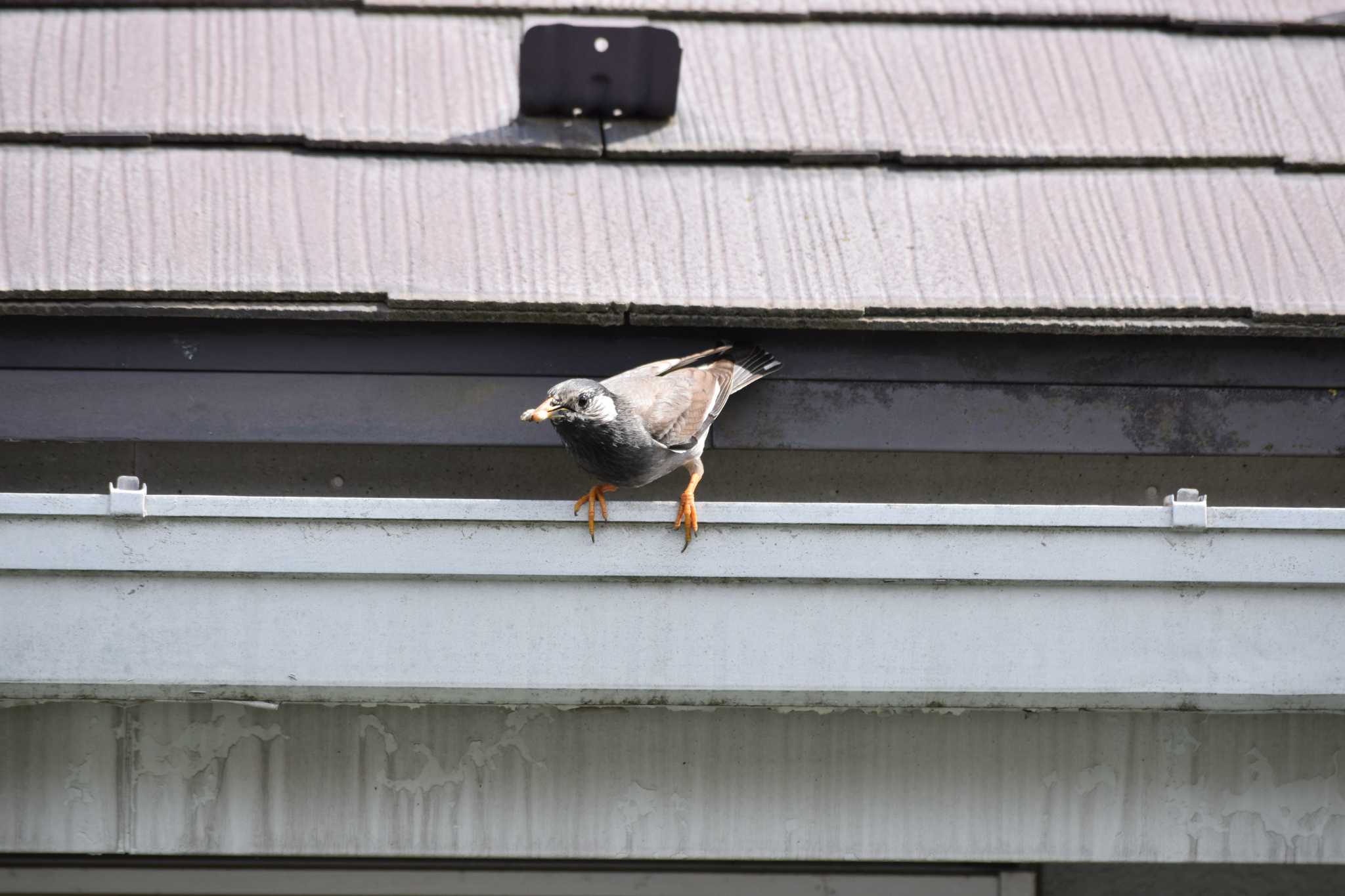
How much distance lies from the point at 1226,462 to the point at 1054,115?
112cm

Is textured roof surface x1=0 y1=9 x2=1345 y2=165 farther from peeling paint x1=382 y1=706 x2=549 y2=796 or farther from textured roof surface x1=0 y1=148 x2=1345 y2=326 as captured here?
peeling paint x1=382 y1=706 x2=549 y2=796

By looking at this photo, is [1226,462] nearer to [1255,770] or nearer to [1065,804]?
[1255,770]

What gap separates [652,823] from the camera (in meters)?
2.87

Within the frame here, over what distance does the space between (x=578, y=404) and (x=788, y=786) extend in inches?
40.2

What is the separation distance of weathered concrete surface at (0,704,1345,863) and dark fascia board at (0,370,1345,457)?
728 millimetres

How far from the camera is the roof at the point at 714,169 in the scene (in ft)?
10.4

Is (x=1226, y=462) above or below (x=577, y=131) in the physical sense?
below

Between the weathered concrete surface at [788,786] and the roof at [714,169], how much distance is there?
1005 millimetres

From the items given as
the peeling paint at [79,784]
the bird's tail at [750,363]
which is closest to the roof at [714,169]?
the bird's tail at [750,363]

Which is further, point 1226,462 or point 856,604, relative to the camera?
point 1226,462

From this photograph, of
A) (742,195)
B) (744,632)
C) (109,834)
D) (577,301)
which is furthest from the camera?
(742,195)

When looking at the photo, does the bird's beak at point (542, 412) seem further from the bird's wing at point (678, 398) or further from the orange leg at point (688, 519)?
the orange leg at point (688, 519)

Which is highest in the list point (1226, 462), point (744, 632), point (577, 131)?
point (577, 131)

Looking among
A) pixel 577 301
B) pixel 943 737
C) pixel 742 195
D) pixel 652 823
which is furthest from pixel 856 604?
pixel 742 195
